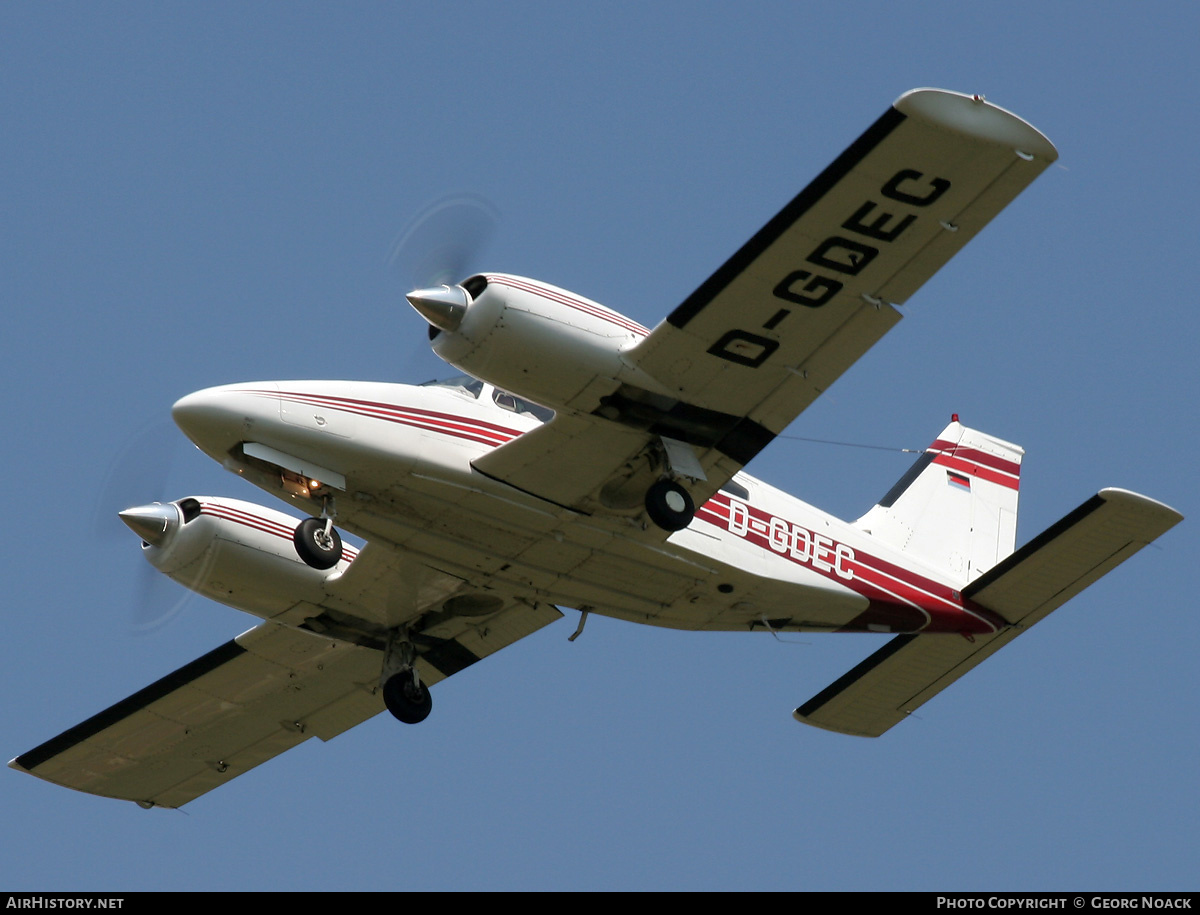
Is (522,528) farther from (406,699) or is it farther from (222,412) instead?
(222,412)

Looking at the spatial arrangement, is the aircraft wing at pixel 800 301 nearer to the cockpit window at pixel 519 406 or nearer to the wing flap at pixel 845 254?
the wing flap at pixel 845 254

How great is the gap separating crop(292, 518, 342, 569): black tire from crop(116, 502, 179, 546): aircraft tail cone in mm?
2475

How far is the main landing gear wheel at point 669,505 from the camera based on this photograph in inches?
695

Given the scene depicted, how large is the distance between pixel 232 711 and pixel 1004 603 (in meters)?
9.83

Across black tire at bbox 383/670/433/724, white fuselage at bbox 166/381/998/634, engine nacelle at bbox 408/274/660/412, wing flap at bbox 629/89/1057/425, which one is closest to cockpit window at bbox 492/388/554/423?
white fuselage at bbox 166/381/998/634

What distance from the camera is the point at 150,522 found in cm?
1908

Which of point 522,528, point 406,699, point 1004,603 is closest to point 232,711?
point 406,699

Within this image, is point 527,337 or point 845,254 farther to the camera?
point 845,254

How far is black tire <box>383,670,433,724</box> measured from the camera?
20.1 metres

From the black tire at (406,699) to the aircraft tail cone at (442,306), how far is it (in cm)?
524

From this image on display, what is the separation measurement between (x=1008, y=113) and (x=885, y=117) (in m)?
1.19

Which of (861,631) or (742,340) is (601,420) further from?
(861,631)

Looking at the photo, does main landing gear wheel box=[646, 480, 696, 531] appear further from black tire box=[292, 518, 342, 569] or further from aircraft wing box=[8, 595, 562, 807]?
aircraft wing box=[8, 595, 562, 807]
